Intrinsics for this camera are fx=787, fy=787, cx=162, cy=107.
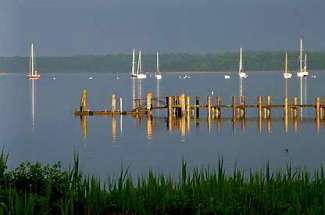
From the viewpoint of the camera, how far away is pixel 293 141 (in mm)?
47562

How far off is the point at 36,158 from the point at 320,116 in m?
25.7

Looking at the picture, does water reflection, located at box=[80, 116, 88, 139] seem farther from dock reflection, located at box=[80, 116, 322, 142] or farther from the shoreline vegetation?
the shoreline vegetation

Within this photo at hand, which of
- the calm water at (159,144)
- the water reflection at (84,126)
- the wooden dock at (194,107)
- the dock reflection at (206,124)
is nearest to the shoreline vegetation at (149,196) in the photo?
the calm water at (159,144)

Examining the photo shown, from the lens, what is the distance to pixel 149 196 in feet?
46.0

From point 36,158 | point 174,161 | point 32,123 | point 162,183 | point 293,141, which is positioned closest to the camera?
point 162,183

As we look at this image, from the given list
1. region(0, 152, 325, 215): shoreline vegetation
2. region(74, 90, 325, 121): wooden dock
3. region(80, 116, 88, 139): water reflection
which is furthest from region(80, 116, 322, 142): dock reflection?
region(0, 152, 325, 215): shoreline vegetation

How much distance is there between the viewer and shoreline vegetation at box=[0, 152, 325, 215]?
43.3 ft

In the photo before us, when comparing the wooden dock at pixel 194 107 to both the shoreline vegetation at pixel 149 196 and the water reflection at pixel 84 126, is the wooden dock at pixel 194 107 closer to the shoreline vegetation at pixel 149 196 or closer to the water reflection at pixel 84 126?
the water reflection at pixel 84 126

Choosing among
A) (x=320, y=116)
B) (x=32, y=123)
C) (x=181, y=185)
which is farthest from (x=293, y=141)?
(x=181, y=185)

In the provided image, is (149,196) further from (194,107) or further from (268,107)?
(194,107)

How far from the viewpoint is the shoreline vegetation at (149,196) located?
1319 centimetres

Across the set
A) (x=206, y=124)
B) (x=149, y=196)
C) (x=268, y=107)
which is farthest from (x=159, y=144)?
(x=149, y=196)

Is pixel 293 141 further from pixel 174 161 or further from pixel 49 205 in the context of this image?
pixel 49 205

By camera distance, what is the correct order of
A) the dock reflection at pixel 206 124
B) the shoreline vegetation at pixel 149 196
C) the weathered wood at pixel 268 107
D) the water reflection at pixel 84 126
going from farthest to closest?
the weathered wood at pixel 268 107 < the dock reflection at pixel 206 124 < the water reflection at pixel 84 126 < the shoreline vegetation at pixel 149 196
